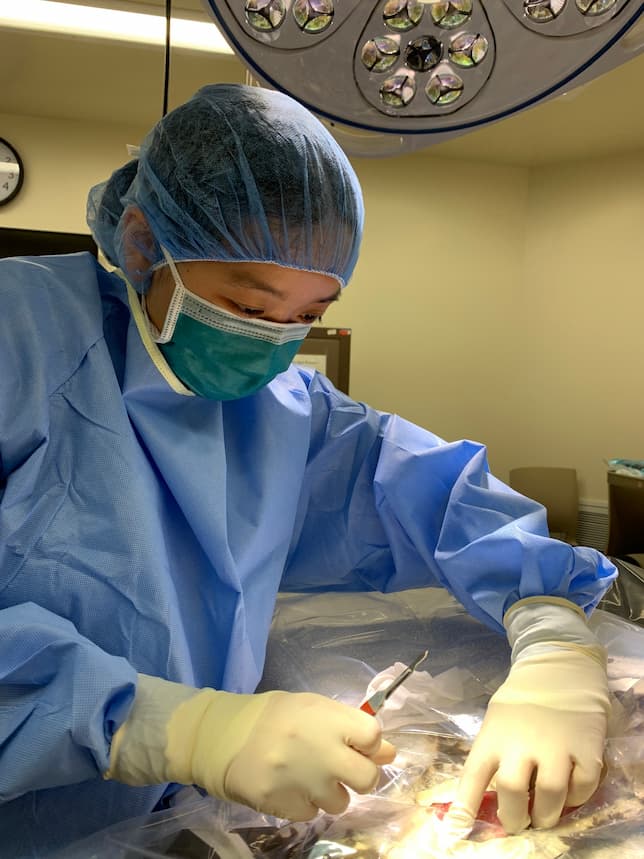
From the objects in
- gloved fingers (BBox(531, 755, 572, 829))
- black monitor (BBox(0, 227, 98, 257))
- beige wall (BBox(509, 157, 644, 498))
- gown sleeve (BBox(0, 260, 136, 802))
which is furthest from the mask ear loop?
beige wall (BBox(509, 157, 644, 498))

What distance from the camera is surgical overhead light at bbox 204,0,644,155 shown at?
0.74 meters

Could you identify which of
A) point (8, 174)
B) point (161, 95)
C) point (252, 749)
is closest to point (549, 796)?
point (252, 749)

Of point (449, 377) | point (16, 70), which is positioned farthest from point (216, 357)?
point (449, 377)

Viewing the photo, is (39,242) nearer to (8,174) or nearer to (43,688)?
(8,174)

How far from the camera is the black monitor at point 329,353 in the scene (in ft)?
11.2

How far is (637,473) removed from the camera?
11.8ft

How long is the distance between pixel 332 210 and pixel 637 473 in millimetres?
3181

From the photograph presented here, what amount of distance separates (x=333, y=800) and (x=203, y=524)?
0.38 meters

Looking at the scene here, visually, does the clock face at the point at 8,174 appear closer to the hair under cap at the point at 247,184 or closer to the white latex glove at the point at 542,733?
the hair under cap at the point at 247,184

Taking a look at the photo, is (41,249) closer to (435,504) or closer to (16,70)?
(16,70)

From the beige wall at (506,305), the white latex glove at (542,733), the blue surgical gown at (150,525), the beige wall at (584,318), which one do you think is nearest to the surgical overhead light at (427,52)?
the blue surgical gown at (150,525)

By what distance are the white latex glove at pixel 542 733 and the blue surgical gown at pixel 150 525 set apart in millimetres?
124

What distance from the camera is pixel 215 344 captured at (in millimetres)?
963

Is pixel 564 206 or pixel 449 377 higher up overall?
pixel 564 206
